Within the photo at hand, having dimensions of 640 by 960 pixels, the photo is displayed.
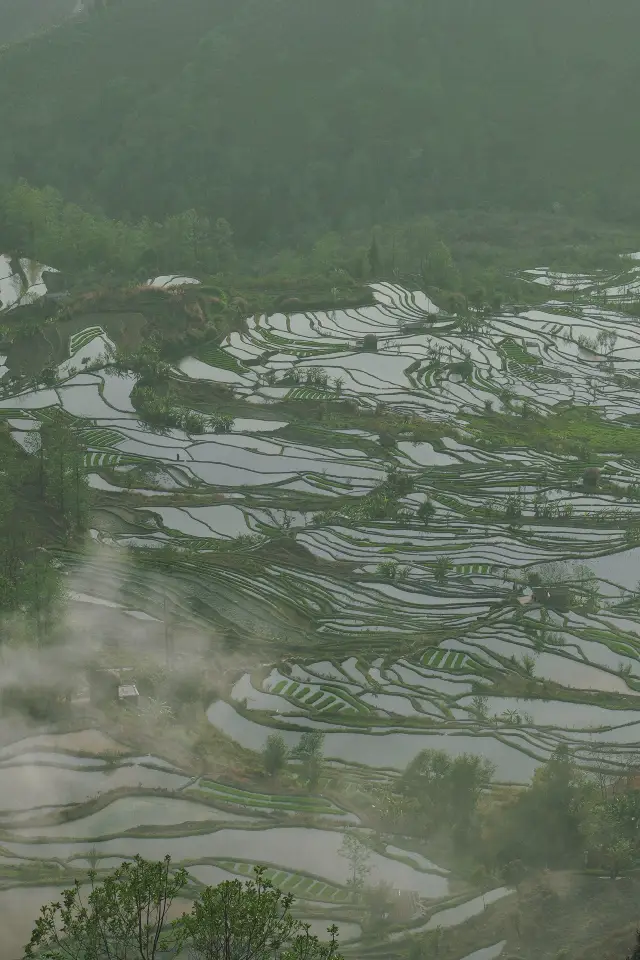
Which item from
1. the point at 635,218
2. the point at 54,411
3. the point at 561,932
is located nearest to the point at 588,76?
the point at 635,218

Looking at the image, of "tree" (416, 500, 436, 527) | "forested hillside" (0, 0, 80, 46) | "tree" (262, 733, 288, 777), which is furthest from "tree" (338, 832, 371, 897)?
"forested hillside" (0, 0, 80, 46)

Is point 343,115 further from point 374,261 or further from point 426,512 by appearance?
point 426,512

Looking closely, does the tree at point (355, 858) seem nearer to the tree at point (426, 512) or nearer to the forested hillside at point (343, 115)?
the tree at point (426, 512)

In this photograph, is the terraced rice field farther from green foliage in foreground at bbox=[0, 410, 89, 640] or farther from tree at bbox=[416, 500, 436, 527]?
green foliage in foreground at bbox=[0, 410, 89, 640]

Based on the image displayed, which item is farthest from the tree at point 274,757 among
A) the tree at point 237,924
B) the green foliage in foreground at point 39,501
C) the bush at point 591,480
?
the bush at point 591,480

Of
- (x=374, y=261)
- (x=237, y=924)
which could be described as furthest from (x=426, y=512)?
(x=374, y=261)

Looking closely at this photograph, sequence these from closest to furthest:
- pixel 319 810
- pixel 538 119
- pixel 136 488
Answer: pixel 319 810
pixel 136 488
pixel 538 119

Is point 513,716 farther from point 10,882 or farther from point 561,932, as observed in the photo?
point 10,882
